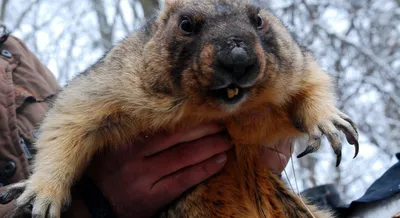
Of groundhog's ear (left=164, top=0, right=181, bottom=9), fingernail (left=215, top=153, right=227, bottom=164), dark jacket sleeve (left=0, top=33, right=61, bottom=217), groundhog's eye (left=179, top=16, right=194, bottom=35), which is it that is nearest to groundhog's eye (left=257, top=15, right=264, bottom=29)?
groundhog's eye (left=179, top=16, right=194, bottom=35)

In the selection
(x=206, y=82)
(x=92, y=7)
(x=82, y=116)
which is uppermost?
(x=206, y=82)

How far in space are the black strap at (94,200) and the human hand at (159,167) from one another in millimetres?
36

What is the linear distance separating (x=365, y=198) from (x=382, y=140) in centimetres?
628

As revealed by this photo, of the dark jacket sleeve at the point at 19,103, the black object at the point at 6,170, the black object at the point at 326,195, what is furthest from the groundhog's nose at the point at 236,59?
the black object at the point at 326,195

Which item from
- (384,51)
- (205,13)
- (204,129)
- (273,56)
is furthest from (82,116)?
(384,51)

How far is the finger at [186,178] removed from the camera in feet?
8.59

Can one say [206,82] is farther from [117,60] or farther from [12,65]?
[12,65]

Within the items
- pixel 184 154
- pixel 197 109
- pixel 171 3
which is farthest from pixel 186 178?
pixel 171 3

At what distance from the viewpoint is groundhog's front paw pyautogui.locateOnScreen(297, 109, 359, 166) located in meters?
2.73

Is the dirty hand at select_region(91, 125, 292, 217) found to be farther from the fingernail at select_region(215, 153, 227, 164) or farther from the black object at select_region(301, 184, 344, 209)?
the black object at select_region(301, 184, 344, 209)

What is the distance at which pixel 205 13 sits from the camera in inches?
99.3

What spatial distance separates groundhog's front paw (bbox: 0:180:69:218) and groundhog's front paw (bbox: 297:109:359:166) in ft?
4.18

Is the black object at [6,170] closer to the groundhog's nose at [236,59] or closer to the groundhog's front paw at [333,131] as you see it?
the groundhog's nose at [236,59]

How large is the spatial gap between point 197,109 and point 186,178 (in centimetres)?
36
